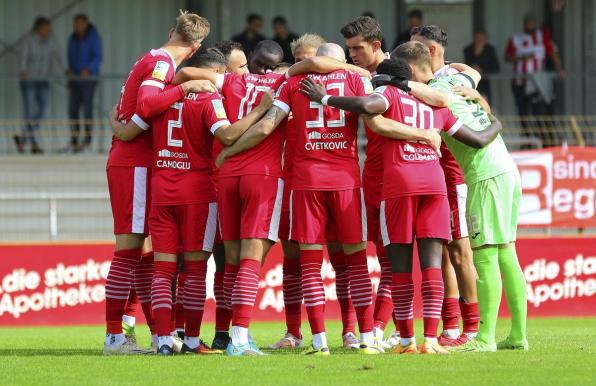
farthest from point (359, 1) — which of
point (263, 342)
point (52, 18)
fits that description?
point (263, 342)

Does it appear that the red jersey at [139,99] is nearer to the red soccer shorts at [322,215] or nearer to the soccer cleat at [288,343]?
the red soccer shorts at [322,215]

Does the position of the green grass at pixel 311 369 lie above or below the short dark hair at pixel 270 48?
below

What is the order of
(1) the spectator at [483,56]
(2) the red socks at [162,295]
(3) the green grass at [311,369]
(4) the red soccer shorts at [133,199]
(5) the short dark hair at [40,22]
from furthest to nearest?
(1) the spectator at [483,56], (5) the short dark hair at [40,22], (4) the red soccer shorts at [133,199], (2) the red socks at [162,295], (3) the green grass at [311,369]

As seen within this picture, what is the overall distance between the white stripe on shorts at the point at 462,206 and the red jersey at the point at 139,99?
2.48 m

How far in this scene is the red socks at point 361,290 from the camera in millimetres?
9266

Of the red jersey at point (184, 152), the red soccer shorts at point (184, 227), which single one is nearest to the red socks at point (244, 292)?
the red soccer shorts at point (184, 227)

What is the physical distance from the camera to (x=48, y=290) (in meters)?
15.4

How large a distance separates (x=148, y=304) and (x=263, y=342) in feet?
4.57

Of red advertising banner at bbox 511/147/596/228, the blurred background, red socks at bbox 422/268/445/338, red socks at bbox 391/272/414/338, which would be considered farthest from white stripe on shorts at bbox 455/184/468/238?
the blurred background

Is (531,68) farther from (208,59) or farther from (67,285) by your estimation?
(208,59)

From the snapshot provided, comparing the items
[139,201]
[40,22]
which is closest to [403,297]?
[139,201]

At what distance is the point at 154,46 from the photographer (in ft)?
73.7

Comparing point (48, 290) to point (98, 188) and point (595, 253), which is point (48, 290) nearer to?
point (98, 188)

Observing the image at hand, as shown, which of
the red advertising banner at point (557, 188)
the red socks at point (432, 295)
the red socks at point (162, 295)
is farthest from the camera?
the red advertising banner at point (557, 188)
